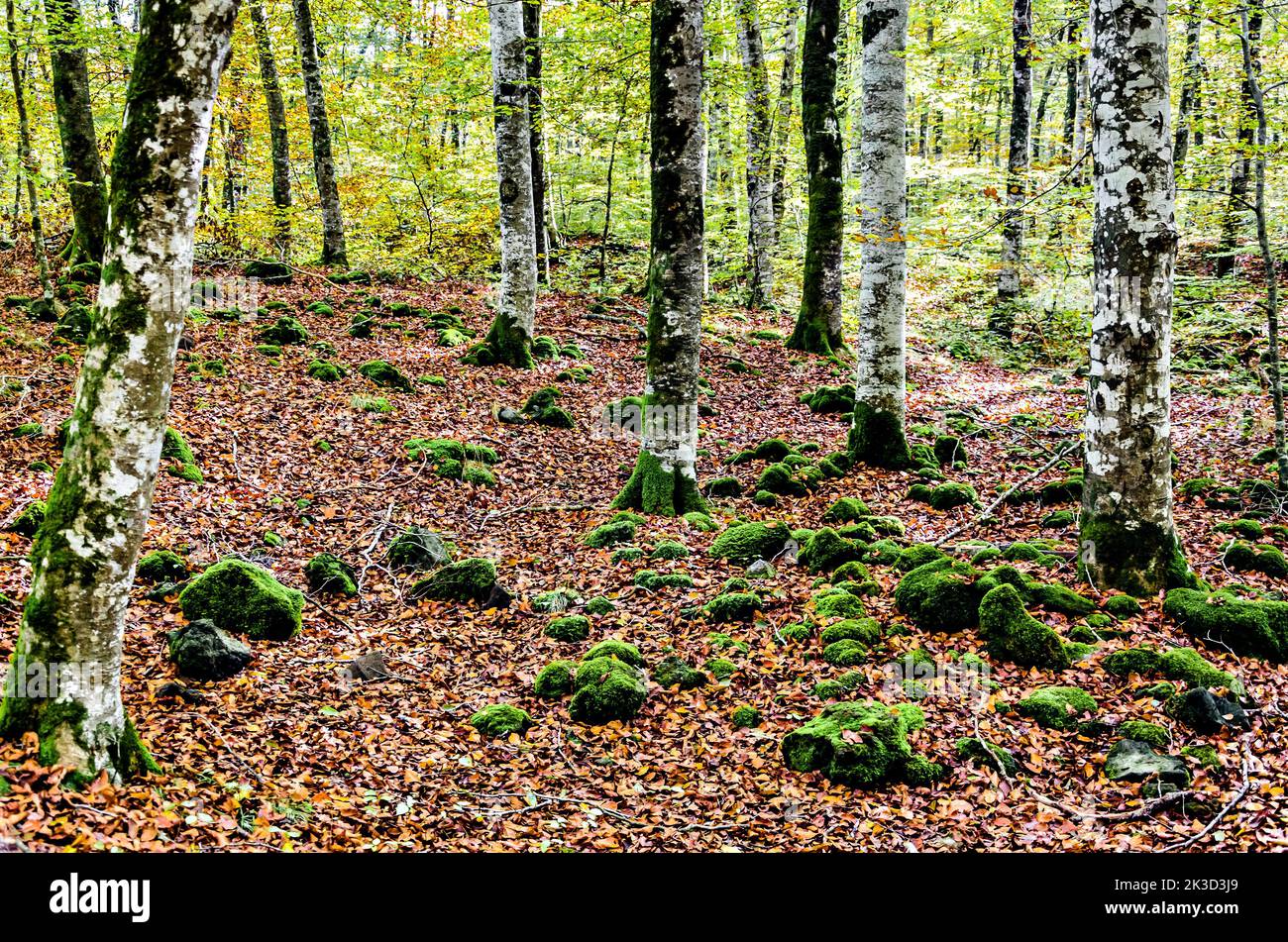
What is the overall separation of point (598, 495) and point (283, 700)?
5.18m

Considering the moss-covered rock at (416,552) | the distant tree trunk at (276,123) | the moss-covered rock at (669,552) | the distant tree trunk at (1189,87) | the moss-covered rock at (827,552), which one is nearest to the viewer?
the moss-covered rock at (827,552)

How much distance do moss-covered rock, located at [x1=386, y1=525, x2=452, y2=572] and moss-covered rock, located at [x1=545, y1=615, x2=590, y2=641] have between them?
5.78ft

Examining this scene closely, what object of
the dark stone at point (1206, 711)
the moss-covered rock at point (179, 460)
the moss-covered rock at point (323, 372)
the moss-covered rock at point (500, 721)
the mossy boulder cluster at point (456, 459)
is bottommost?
the moss-covered rock at point (500, 721)

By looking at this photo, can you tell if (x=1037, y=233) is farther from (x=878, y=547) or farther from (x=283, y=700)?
(x=283, y=700)

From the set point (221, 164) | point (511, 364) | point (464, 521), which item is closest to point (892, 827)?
point (464, 521)

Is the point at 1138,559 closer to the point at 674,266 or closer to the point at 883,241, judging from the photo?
the point at 883,241

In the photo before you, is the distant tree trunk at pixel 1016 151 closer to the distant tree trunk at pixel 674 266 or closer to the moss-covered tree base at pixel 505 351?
the moss-covered tree base at pixel 505 351

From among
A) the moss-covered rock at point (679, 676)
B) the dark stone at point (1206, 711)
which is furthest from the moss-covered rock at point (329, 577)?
the dark stone at point (1206, 711)

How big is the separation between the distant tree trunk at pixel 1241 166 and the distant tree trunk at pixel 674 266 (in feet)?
17.0

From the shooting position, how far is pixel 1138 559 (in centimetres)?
663

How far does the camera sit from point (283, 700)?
18.8 ft

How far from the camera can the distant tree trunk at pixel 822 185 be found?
14461 millimetres

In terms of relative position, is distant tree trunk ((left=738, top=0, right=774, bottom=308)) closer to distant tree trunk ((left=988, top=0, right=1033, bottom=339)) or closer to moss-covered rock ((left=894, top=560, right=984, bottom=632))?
distant tree trunk ((left=988, top=0, right=1033, bottom=339))

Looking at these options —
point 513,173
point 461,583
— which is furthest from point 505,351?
point 461,583
